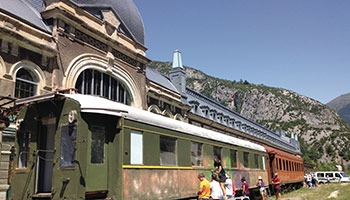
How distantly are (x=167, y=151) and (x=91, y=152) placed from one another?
3.21m

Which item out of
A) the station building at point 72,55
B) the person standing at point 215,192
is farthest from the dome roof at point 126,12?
the person standing at point 215,192

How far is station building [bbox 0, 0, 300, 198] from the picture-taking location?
1320 cm

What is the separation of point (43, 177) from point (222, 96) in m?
→ 147

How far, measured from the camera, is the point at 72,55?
16094 millimetres

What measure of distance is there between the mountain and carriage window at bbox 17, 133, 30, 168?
102775 mm

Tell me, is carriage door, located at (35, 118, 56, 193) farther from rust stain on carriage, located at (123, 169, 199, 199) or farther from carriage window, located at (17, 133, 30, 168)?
rust stain on carriage, located at (123, 169, 199, 199)

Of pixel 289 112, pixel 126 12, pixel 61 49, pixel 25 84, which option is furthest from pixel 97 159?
pixel 289 112

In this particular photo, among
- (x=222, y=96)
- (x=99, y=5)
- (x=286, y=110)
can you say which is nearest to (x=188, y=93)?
(x=99, y=5)

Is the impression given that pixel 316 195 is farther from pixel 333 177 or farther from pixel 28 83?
pixel 333 177

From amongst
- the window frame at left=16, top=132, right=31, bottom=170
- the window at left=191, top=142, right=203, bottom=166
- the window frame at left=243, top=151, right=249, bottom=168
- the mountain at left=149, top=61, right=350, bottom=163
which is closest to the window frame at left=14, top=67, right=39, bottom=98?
the window frame at left=16, top=132, right=31, bottom=170

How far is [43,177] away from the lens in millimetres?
8469

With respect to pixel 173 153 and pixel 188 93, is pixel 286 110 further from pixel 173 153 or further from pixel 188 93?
pixel 173 153

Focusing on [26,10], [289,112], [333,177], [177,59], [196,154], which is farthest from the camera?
[289,112]

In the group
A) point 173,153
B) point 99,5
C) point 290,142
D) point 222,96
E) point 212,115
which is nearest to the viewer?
point 173,153
